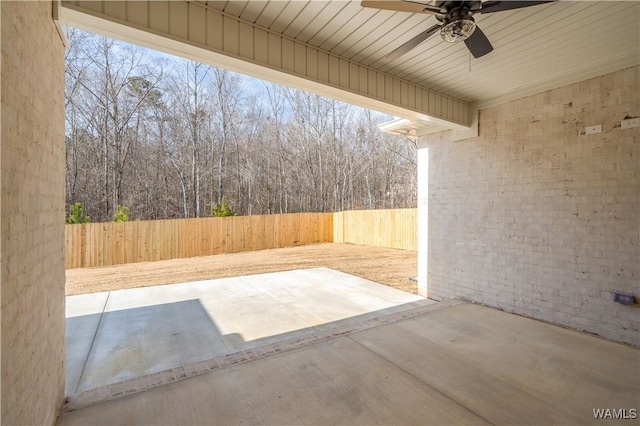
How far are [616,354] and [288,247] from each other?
35.5 ft

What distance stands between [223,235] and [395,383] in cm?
1000

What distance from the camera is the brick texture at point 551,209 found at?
3.04 metres

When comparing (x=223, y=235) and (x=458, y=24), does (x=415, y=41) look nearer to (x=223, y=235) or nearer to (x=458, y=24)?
(x=458, y=24)

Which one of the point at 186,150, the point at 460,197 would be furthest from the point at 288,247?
the point at 460,197

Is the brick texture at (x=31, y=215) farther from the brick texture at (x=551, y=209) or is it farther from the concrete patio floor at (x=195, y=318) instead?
the brick texture at (x=551, y=209)

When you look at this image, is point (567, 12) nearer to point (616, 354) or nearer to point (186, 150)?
point (616, 354)

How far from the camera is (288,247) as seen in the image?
41.8ft

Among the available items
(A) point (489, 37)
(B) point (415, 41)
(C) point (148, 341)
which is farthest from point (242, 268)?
(A) point (489, 37)

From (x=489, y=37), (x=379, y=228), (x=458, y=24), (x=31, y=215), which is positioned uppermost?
(x=489, y=37)

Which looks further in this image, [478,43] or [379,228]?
[379,228]
